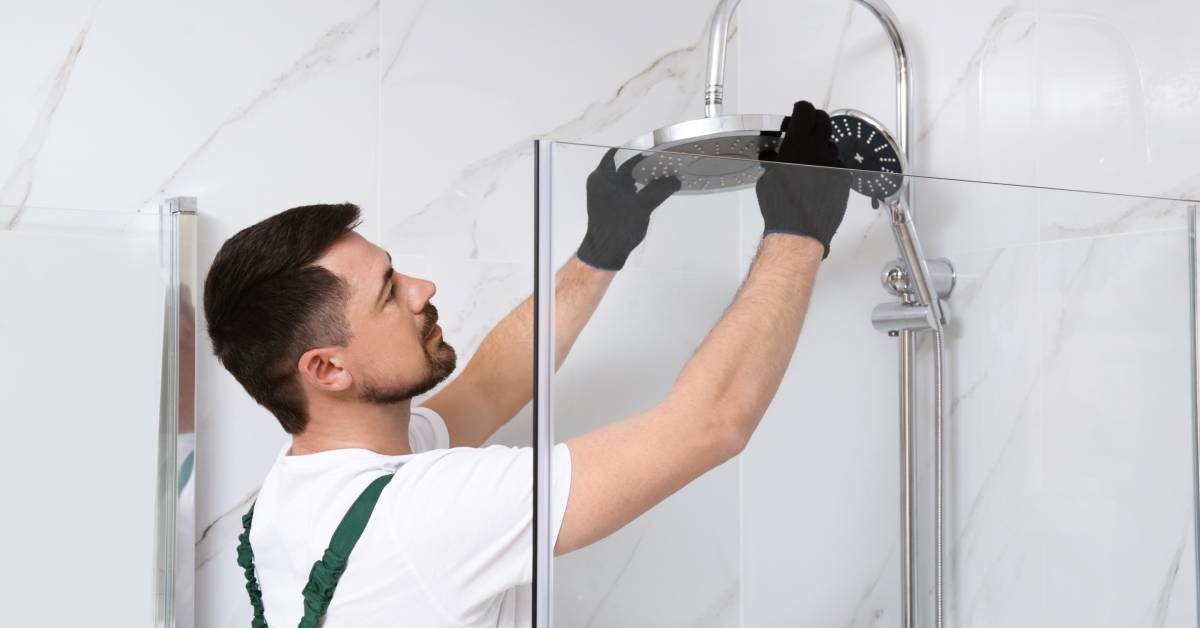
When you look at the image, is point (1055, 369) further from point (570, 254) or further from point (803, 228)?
point (570, 254)

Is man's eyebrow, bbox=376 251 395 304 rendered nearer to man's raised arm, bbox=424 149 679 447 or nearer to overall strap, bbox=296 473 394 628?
overall strap, bbox=296 473 394 628

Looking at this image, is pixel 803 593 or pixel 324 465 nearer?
pixel 803 593

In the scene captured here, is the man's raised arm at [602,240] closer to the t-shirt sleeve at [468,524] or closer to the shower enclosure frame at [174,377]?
the t-shirt sleeve at [468,524]

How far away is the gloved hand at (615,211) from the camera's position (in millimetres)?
738

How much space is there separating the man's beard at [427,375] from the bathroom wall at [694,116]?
100 mm

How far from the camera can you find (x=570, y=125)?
1.53 meters

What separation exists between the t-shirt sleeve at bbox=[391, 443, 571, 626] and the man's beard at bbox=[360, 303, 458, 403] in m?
0.21

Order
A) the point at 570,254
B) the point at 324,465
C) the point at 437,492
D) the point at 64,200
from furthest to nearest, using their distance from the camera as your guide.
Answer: the point at 64,200
the point at 324,465
the point at 437,492
the point at 570,254

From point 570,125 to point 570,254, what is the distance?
84 cm

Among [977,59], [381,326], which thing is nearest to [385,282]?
[381,326]

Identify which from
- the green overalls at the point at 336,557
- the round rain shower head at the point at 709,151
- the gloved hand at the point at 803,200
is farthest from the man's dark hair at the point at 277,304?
the gloved hand at the point at 803,200

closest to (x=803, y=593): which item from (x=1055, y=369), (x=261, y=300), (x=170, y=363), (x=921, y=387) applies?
(x=921, y=387)

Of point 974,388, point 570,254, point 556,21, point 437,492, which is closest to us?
point 570,254

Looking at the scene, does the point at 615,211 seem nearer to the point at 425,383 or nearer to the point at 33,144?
the point at 425,383
